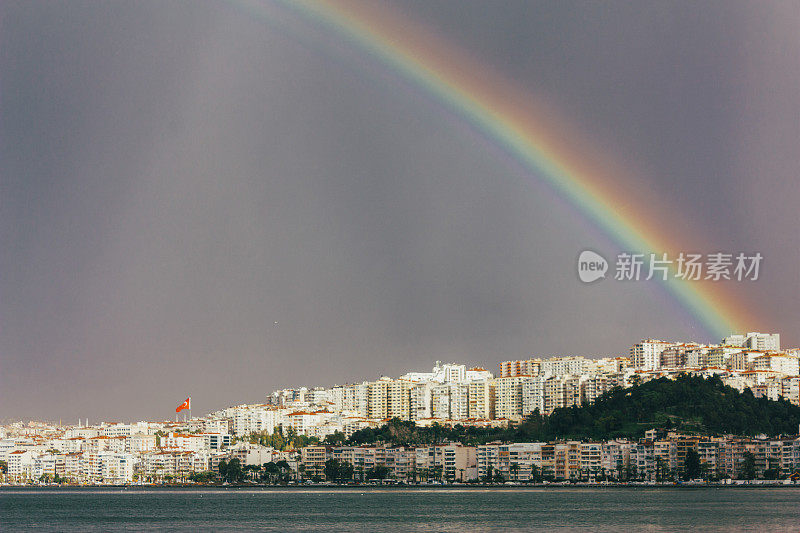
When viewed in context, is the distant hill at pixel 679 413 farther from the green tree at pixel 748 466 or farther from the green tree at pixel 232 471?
the green tree at pixel 232 471

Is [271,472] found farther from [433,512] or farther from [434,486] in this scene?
[433,512]

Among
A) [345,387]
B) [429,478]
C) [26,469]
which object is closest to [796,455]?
[429,478]

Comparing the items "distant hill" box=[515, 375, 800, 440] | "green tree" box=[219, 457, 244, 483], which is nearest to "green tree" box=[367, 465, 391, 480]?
"distant hill" box=[515, 375, 800, 440]

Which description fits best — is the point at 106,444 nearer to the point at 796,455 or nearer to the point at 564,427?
the point at 564,427

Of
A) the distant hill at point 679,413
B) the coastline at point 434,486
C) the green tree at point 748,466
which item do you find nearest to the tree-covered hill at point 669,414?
the distant hill at point 679,413

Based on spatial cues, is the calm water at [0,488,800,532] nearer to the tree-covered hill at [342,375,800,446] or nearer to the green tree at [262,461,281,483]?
the tree-covered hill at [342,375,800,446]

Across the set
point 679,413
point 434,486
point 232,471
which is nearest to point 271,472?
point 232,471
